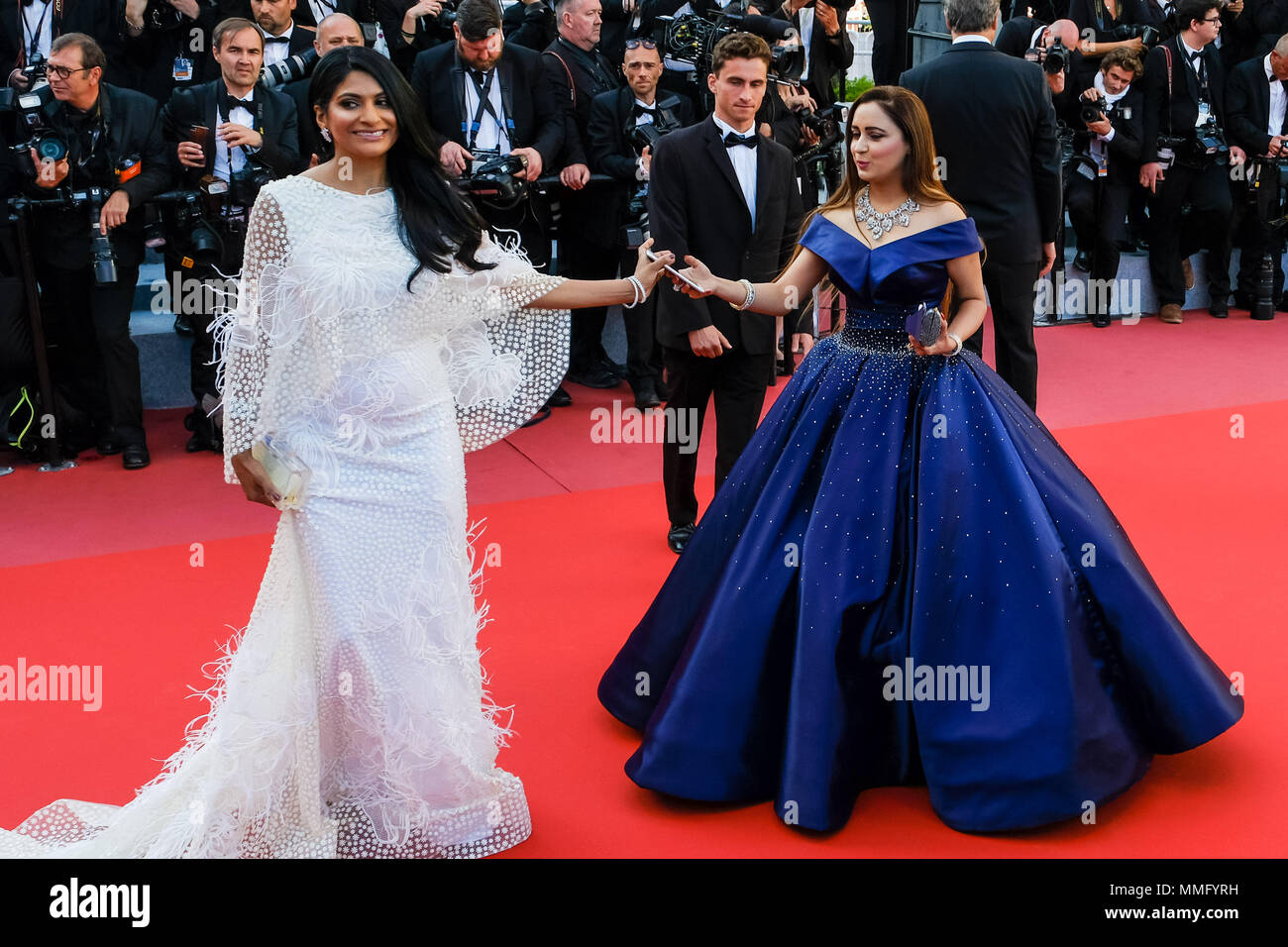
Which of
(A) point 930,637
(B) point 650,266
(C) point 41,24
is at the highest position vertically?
(C) point 41,24

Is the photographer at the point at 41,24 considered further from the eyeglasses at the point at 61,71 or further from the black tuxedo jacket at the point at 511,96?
the black tuxedo jacket at the point at 511,96

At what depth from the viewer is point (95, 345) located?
20.8 ft

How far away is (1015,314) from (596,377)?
245 cm

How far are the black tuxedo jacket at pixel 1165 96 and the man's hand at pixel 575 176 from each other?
11.9 feet

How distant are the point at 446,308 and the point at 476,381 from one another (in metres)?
0.21

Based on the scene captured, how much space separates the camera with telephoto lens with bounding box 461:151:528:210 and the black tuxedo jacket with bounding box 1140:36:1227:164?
4091mm

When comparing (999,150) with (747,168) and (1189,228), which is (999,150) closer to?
(747,168)

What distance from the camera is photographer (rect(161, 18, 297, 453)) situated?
5.81 meters

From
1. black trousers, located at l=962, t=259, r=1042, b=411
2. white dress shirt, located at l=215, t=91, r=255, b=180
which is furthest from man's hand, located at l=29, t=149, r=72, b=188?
black trousers, located at l=962, t=259, r=1042, b=411

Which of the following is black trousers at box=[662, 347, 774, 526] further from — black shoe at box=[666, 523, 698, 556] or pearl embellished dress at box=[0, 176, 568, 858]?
pearl embellished dress at box=[0, 176, 568, 858]

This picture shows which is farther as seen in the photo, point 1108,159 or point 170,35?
point 1108,159

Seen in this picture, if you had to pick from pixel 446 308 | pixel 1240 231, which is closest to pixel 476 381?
pixel 446 308

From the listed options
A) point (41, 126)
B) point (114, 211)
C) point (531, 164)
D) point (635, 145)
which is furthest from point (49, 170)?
point (635, 145)

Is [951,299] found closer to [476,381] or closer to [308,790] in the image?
[476,381]
